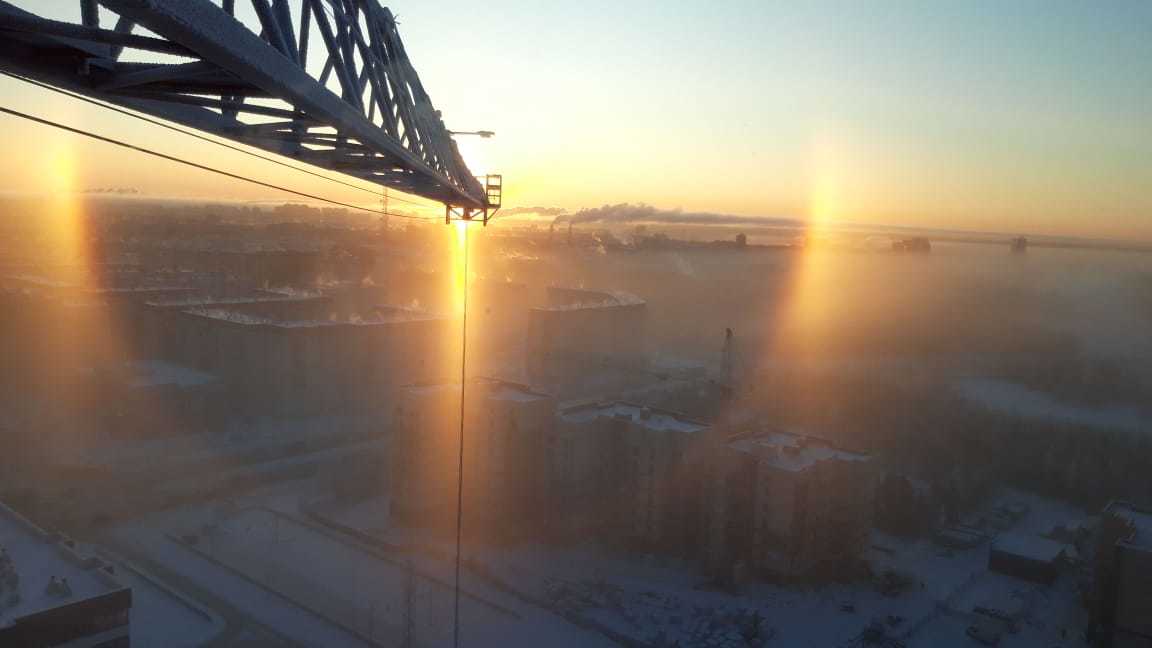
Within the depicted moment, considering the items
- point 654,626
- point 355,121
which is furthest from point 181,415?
point 355,121

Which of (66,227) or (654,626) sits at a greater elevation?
(66,227)

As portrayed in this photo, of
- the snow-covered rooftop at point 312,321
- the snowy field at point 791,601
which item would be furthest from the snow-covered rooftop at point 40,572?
the snow-covered rooftop at point 312,321

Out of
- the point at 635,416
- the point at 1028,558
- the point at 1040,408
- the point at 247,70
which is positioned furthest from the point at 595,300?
the point at 247,70

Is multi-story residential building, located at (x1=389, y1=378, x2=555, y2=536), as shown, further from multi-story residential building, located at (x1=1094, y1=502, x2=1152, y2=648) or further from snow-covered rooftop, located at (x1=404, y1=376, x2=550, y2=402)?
multi-story residential building, located at (x1=1094, y1=502, x2=1152, y2=648)

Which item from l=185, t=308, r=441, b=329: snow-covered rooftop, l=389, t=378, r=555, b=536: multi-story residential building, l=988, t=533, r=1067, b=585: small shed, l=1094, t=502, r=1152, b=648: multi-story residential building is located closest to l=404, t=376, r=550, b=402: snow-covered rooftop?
l=389, t=378, r=555, b=536: multi-story residential building

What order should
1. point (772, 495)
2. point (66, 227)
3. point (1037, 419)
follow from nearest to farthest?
point (772, 495) < point (1037, 419) < point (66, 227)

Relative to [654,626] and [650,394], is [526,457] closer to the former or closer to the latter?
[654,626]

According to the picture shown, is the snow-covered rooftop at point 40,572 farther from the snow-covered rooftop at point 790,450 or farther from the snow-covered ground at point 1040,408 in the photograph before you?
the snow-covered ground at point 1040,408
